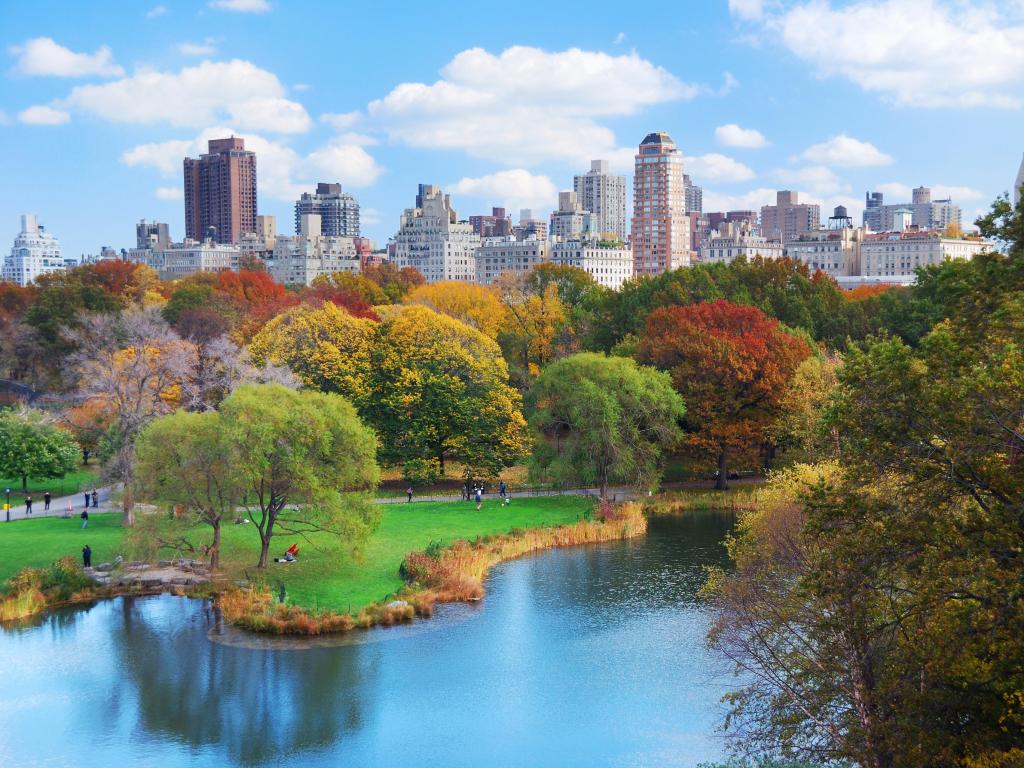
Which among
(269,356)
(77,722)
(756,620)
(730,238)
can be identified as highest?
(730,238)

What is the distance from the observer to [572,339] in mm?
72562

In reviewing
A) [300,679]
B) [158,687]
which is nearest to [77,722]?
[158,687]

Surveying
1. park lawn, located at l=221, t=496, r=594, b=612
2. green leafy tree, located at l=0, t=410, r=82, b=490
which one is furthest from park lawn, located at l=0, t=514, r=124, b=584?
green leafy tree, located at l=0, t=410, r=82, b=490

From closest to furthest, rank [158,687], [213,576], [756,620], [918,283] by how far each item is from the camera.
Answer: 1. [756,620]
2. [158,687]
3. [213,576]
4. [918,283]

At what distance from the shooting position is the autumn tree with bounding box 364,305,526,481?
5228 cm

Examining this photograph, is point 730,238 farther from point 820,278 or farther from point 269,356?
point 269,356

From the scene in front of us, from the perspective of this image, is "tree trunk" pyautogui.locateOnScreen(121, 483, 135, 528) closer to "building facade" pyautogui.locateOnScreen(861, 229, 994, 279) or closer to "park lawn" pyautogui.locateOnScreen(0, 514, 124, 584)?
"park lawn" pyautogui.locateOnScreen(0, 514, 124, 584)

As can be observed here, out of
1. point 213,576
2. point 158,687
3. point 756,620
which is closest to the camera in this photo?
point 756,620

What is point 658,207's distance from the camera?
190 metres

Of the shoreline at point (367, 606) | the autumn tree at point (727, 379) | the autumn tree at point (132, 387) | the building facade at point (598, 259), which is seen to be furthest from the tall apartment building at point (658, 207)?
the shoreline at point (367, 606)

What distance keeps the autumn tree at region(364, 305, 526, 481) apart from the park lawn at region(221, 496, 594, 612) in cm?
328

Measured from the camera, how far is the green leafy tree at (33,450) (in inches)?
1964

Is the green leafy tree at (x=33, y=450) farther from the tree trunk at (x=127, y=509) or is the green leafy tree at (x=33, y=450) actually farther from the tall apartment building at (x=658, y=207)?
the tall apartment building at (x=658, y=207)

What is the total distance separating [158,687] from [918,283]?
50031 millimetres
